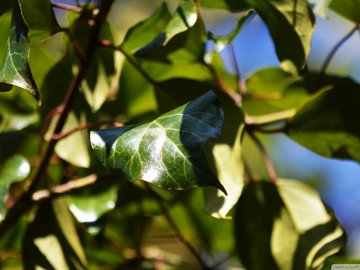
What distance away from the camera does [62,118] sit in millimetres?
754

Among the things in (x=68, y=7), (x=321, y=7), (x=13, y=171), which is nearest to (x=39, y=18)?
(x=68, y=7)

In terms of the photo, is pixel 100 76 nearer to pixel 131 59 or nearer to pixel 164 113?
pixel 131 59

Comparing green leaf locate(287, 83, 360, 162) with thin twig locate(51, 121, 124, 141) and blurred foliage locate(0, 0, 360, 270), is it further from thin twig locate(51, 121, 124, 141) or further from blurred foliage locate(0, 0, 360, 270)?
thin twig locate(51, 121, 124, 141)

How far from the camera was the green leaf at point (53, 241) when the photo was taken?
2.50ft

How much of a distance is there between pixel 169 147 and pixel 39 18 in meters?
0.22

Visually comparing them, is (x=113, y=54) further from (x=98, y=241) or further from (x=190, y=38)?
(x=98, y=241)

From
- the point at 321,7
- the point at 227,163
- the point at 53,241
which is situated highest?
the point at 321,7

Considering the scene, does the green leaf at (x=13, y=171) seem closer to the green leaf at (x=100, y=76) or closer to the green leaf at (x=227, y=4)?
the green leaf at (x=100, y=76)

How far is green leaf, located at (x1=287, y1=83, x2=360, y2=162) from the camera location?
30.1 inches

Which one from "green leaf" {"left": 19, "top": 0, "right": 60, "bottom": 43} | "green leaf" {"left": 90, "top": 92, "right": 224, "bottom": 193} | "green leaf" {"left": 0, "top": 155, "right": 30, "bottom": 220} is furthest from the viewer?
"green leaf" {"left": 0, "top": 155, "right": 30, "bottom": 220}

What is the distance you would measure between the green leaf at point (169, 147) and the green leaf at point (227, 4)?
8.4 inches

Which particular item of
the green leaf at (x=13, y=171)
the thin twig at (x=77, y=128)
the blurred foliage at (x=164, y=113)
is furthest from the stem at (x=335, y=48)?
the green leaf at (x=13, y=171)

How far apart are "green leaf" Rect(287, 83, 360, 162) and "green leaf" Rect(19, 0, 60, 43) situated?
0.97ft

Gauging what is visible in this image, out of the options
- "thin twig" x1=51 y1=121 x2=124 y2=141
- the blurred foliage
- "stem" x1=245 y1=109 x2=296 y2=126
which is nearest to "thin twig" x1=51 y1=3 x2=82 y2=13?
the blurred foliage
